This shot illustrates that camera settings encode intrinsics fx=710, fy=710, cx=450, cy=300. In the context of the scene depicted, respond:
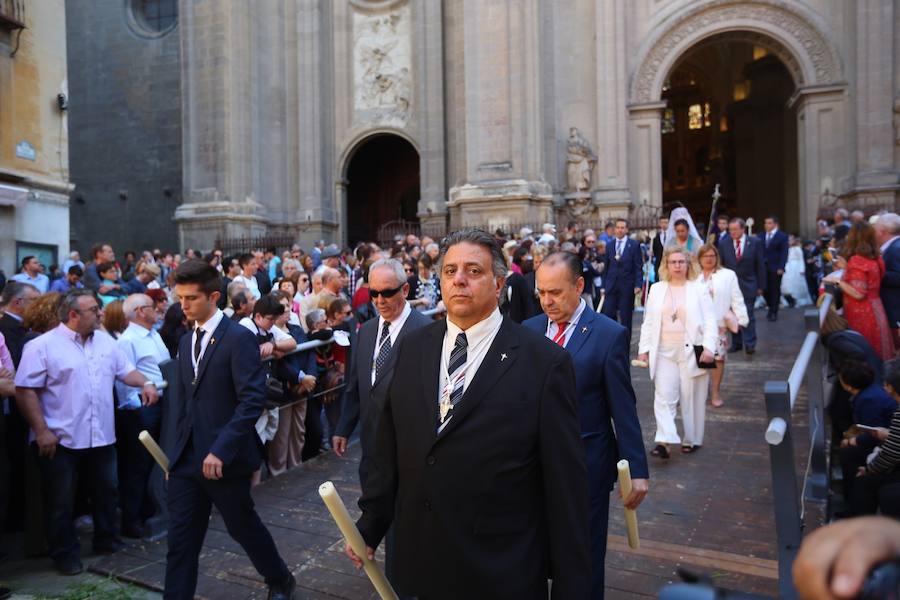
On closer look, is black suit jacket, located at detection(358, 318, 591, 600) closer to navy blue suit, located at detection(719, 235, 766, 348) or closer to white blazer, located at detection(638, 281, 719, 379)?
white blazer, located at detection(638, 281, 719, 379)

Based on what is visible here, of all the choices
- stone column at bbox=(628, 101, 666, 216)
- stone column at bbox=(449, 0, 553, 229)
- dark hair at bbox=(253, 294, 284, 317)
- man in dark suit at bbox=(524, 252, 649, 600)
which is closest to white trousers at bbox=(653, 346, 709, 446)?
man in dark suit at bbox=(524, 252, 649, 600)

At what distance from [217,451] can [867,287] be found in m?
6.58

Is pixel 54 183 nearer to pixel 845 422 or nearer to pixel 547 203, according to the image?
pixel 547 203

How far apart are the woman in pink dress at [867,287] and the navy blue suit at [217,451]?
612 cm

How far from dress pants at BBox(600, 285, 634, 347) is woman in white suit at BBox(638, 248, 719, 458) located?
4729 millimetres

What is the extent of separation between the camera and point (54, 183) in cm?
1519

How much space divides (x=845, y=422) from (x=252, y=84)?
22350mm

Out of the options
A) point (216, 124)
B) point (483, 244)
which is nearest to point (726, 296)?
point (483, 244)

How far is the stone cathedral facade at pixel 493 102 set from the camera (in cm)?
2147

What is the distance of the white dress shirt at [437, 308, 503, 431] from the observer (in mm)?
2648

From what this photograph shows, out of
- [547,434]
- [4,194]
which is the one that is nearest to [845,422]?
[547,434]

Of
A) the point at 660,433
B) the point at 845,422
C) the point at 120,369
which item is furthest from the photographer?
the point at 660,433

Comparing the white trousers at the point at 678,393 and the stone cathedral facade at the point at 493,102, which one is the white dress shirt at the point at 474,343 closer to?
the white trousers at the point at 678,393

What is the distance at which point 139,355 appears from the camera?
6.06 metres
